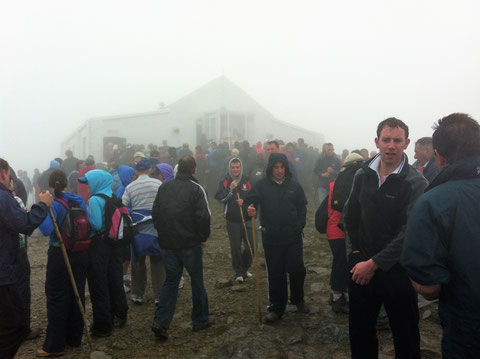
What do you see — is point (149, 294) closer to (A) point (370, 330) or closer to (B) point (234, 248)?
(B) point (234, 248)

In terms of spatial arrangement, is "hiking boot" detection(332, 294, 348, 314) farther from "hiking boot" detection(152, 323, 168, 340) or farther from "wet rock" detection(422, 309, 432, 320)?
"hiking boot" detection(152, 323, 168, 340)

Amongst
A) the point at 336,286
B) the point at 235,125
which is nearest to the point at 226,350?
the point at 336,286

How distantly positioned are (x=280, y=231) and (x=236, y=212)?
5.94 ft

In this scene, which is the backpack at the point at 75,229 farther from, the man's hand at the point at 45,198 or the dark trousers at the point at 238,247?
the dark trousers at the point at 238,247

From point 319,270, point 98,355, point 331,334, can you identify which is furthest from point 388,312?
point 319,270

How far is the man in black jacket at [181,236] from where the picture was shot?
4.80 metres

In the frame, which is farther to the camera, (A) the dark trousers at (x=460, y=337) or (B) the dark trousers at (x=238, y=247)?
(B) the dark trousers at (x=238, y=247)

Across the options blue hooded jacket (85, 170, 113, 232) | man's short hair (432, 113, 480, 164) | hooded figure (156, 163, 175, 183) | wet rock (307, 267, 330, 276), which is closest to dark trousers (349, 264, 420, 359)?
man's short hair (432, 113, 480, 164)

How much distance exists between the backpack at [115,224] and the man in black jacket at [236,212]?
215 cm

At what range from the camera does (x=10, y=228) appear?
137 inches

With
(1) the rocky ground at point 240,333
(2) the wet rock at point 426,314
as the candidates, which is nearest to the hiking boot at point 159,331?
(1) the rocky ground at point 240,333

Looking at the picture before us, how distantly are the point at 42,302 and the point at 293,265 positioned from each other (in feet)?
14.5

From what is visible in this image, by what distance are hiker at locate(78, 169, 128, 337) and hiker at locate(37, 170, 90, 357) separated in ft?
0.84

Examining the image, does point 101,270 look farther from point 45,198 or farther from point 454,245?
point 454,245
